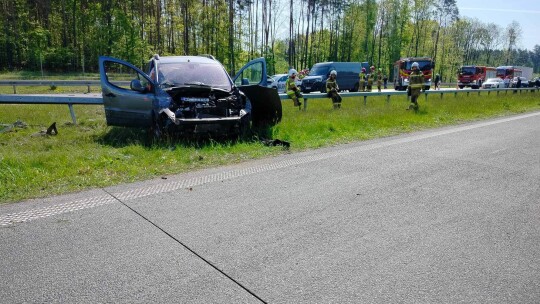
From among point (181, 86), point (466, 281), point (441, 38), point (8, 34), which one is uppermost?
point (441, 38)

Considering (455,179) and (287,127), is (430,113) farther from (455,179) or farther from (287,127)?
(455,179)

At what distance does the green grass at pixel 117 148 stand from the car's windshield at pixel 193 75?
1.25 meters

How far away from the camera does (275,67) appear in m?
49.3

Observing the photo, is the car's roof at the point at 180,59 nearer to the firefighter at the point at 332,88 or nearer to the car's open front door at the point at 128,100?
the car's open front door at the point at 128,100

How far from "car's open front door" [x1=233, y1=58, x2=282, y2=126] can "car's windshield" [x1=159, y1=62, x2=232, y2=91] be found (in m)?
0.69

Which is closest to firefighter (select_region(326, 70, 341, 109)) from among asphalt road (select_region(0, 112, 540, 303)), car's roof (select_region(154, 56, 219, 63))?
car's roof (select_region(154, 56, 219, 63))

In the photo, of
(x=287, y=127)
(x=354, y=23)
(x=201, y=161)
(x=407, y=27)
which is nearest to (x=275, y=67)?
(x=354, y=23)

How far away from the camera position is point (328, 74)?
25.9 meters

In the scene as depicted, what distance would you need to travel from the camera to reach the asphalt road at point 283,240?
230cm

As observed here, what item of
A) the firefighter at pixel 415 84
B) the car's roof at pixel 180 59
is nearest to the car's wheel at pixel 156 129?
the car's roof at pixel 180 59

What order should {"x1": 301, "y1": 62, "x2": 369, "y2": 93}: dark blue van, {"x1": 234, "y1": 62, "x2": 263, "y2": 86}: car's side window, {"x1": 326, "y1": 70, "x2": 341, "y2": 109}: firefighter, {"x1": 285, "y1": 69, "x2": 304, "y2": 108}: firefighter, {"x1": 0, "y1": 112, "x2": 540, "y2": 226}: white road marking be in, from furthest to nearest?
{"x1": 301, "y1": 62, "x2": 369, "y2": 93}: dark blue van → {"x1": 326, "y1": 70, "x2": 341, "y2": 109}: firefighter → {"x1": 285, "y1": 69, "x2": 304, "y2": 108}: firefighter → {"x1": 234, "y1": 62, "x2": 263, "y2": 86}: car's side window → {"x1": 0, "y1": 112, "x2": 540, "y2": 226}: white road marking

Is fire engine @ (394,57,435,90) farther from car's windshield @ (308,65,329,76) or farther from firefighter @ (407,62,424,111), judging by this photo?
firefighter @ (407,62,424,111)

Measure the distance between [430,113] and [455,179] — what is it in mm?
8587

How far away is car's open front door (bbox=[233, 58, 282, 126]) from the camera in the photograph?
26.3 feet
